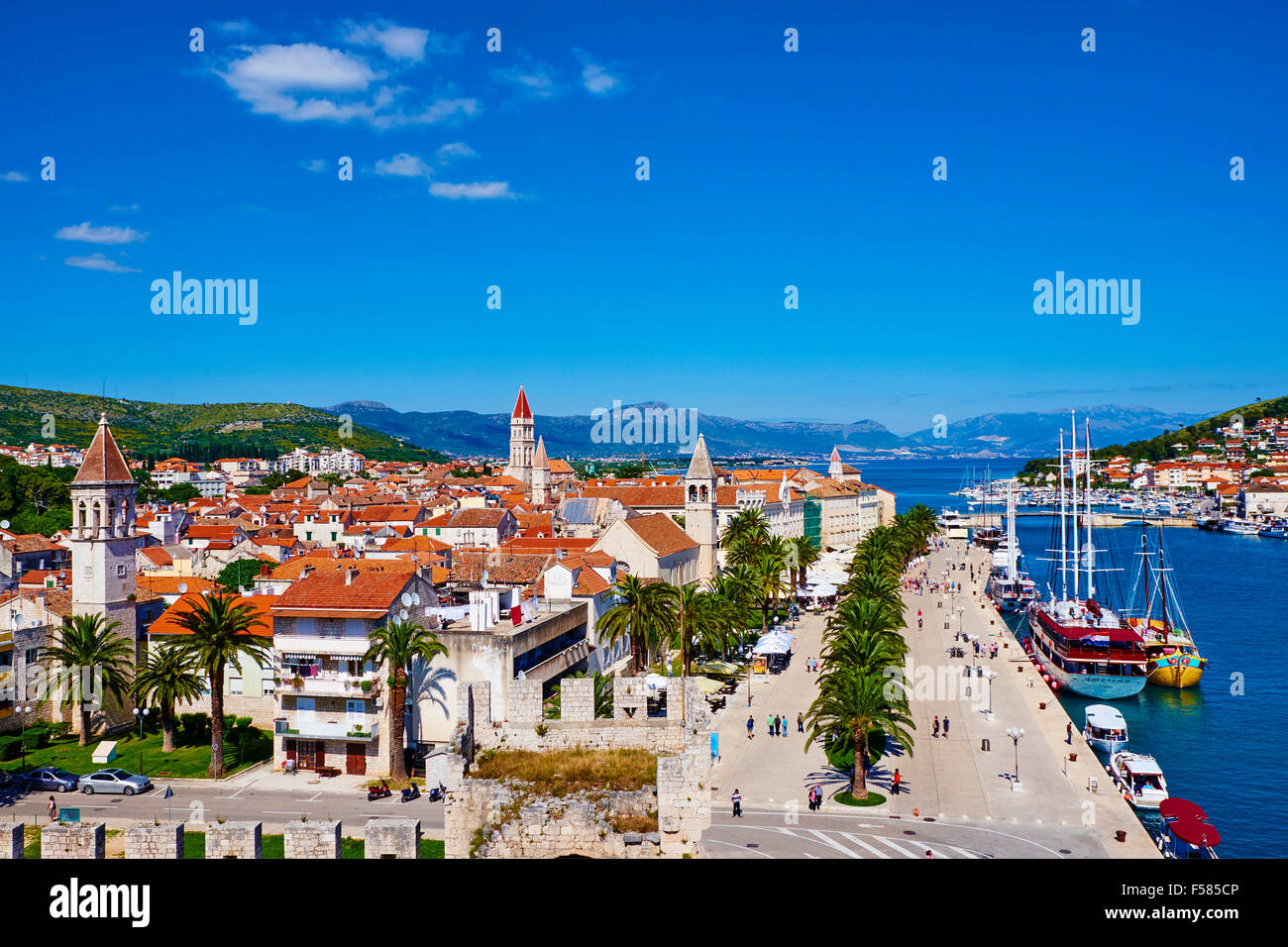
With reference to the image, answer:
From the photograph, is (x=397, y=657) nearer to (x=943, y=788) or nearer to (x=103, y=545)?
(x=103, y=545)

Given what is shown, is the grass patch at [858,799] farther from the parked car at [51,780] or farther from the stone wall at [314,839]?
the parked car at [51,780]

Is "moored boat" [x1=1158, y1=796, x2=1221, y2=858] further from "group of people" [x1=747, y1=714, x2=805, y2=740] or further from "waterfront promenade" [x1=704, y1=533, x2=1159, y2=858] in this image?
"group of people" [x1=747, y1=714, x2=805, y2=740]

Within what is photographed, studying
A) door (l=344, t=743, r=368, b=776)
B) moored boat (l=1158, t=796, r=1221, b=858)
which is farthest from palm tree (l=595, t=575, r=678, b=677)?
moored boat (l=1158, t=796, r=1221, b=858)

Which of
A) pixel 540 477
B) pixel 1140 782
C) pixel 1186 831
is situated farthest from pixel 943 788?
pixel 540 477

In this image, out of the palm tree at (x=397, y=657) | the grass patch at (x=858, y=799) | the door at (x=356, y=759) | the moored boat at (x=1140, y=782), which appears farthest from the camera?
the moored boat at (x=1140, y=782)

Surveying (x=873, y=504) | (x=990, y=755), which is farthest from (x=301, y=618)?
(x=873, y=504)

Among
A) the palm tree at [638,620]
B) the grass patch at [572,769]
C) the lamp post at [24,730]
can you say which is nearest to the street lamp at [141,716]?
the lamp post at [24,730]
